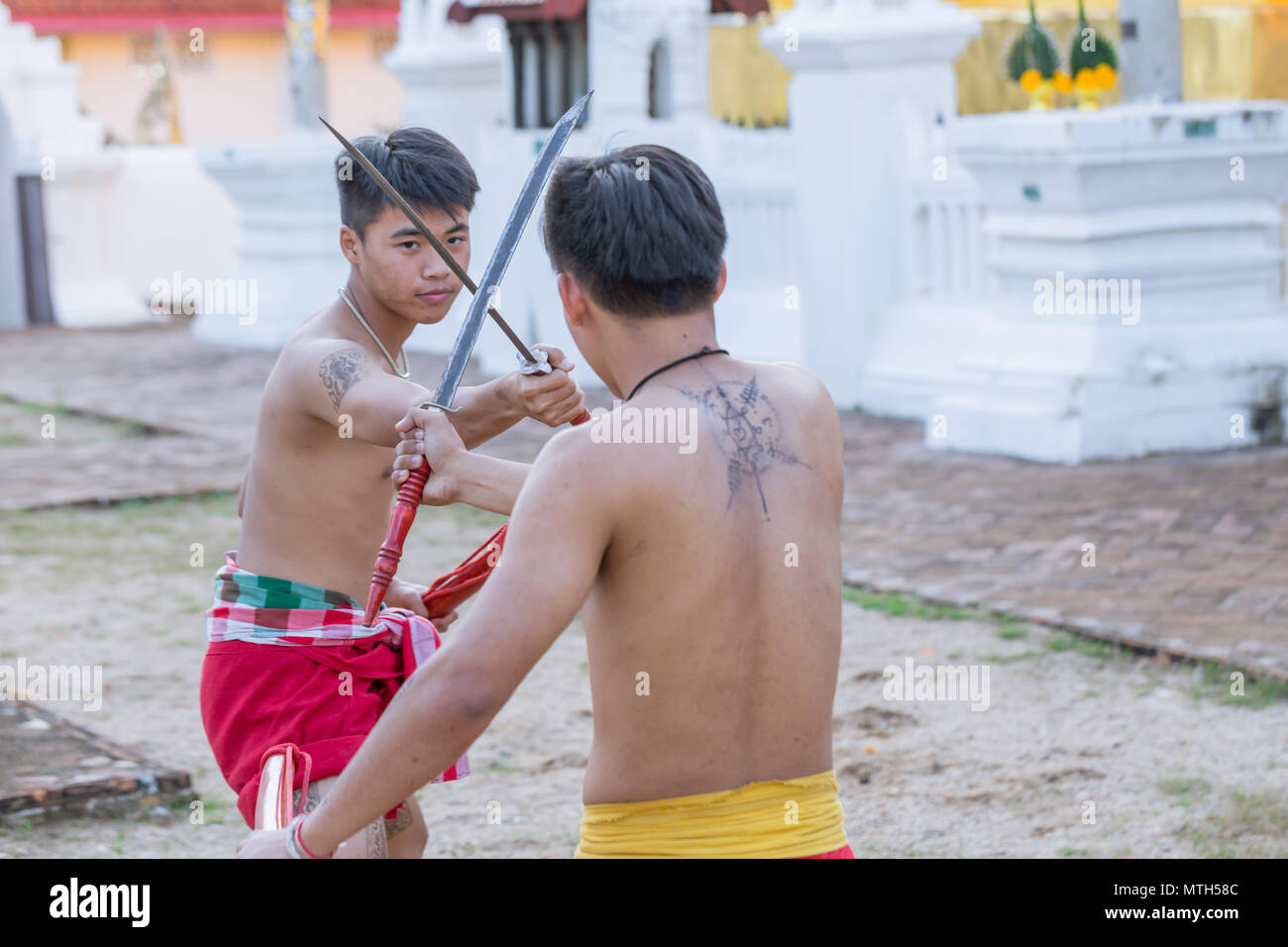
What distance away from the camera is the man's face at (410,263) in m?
3.23

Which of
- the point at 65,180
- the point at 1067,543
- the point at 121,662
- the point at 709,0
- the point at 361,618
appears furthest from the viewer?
the point at 65,180

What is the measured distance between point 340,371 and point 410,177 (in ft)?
1.27

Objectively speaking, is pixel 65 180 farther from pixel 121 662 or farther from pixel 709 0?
pixel 121 662

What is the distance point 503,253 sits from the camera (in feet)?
9.11

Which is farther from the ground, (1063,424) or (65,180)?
(65,180)

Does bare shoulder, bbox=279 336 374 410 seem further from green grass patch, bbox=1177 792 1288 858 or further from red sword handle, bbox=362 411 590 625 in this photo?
green grass patch, bbox=1177 792 1288 858

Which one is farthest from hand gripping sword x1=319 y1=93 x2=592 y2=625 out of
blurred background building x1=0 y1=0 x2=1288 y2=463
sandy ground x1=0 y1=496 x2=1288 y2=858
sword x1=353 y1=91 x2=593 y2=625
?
blurred background building x1=0 y1=0 x2=1288 y2=463

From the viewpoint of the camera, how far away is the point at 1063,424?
8516mm

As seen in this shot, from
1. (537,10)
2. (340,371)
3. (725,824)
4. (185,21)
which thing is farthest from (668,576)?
(185,21)

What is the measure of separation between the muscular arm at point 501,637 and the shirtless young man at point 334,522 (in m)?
0.92

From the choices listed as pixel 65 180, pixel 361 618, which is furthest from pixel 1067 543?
pixel 65 180

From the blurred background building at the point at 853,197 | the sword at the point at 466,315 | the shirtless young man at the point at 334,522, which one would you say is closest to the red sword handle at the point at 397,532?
the sword at the point at 466,315

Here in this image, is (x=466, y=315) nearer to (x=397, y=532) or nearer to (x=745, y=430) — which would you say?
(x=397, y=532)
